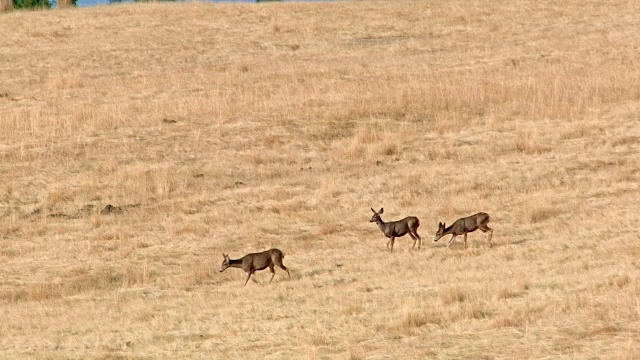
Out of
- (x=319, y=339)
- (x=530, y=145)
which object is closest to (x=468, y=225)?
(x=319, y=339)

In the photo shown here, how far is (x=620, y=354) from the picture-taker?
1284cm

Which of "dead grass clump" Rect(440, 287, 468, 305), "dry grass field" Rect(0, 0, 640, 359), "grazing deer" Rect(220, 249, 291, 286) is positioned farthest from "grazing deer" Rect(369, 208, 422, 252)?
"dead grass clump" Rect(440, 287, 468, 305)

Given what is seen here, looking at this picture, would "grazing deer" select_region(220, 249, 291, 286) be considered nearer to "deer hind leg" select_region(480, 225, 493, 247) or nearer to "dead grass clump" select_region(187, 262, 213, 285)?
"dead grass clump" select_region(187, 262, 213, 285)

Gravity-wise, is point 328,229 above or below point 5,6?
below

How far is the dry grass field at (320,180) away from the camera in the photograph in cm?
1545

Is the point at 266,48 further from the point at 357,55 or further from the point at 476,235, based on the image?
the point at 476,235

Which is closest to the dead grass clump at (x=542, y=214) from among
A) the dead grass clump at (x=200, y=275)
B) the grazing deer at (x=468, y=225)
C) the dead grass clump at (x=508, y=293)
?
the grazing deer at (x=468, y=225)

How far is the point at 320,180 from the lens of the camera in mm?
26984

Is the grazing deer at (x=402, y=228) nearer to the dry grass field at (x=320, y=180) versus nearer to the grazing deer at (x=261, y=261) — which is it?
the dry grass field at (x=320, y=180)

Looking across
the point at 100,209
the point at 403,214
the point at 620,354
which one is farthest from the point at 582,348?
the point at 100,209

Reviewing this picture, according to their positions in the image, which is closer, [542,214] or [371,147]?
[542,214]

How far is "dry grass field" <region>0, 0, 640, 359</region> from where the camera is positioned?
50.7 ft

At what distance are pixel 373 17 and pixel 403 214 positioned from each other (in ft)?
83.6

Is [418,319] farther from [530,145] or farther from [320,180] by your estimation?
[530,145]
